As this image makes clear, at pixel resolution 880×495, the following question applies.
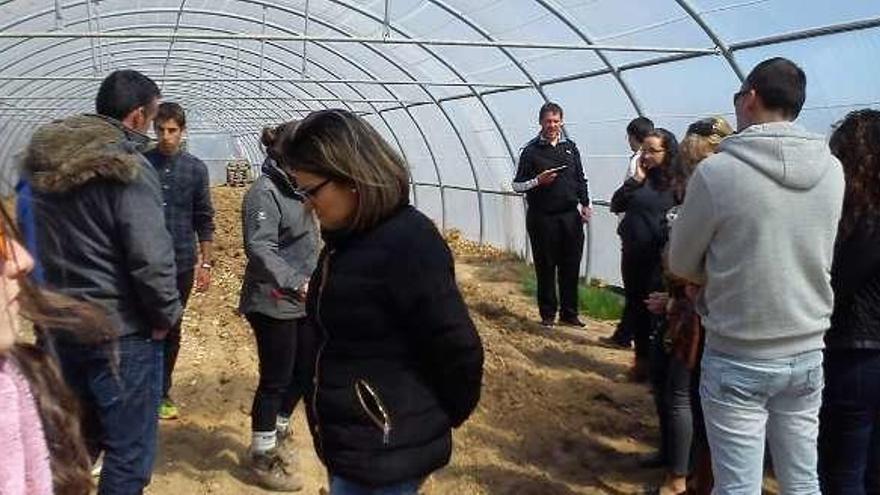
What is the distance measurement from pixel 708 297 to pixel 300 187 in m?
1.21

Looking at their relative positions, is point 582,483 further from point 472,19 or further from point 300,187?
point 472,19

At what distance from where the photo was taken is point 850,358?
2.82 m

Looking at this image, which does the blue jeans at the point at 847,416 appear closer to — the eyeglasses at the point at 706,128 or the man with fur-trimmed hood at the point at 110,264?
the eyeglasses at the point at 706,128

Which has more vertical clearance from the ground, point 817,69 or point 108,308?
point 817,69

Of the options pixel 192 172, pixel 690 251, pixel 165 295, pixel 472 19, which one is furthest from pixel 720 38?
pixel 165 295

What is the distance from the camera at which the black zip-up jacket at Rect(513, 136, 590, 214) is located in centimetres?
696

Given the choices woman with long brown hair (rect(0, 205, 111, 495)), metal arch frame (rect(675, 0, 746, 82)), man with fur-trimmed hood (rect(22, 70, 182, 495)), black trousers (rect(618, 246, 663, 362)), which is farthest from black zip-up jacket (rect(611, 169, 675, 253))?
woman with long brown hair (rect(0, 205, 111, 495))

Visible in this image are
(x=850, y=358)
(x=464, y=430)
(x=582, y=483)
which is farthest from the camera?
(x=464, y=430)

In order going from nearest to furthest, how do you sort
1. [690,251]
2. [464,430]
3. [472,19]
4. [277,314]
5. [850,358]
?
[690,251] → [850,358] → [277,314] → [464,430] → [472,19]

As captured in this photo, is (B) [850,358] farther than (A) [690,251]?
Yes

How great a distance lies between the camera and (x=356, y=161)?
6.93 feet

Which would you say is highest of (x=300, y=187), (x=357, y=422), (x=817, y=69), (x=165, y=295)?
(x=817, y=69)

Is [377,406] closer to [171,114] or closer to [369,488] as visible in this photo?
[369,488]

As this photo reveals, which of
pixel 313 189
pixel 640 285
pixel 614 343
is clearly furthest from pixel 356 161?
pixel 614 343
